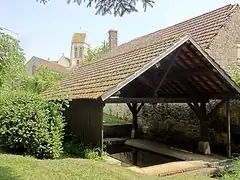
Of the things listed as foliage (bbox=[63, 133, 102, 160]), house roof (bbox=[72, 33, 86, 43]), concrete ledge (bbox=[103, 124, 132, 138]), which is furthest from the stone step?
house roof (bbox=[72, 33, 86, 43])

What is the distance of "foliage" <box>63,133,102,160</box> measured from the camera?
10.7 m

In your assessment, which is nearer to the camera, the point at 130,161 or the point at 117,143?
the point at 130,161

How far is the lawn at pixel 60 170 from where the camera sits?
25.7 ft

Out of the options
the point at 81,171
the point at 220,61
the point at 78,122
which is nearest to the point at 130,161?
the point at 78,122

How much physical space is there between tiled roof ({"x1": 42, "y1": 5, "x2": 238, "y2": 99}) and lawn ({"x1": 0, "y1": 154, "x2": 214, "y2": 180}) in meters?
2.26

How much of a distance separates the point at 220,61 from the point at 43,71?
17.2 m

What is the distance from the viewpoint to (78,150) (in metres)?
11.9

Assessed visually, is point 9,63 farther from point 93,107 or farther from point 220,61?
point 220,61

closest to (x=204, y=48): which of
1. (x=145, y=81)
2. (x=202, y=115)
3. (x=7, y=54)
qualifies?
(x=202, y=115)

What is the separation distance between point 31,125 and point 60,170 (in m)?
2.30

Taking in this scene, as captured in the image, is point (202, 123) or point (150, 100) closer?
point (150, 100)

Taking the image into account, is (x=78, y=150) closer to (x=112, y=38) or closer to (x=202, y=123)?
(x=202, y=123)

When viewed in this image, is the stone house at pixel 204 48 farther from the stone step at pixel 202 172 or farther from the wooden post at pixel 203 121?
the stone step at pixel 202 172

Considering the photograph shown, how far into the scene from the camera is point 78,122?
1381cm
